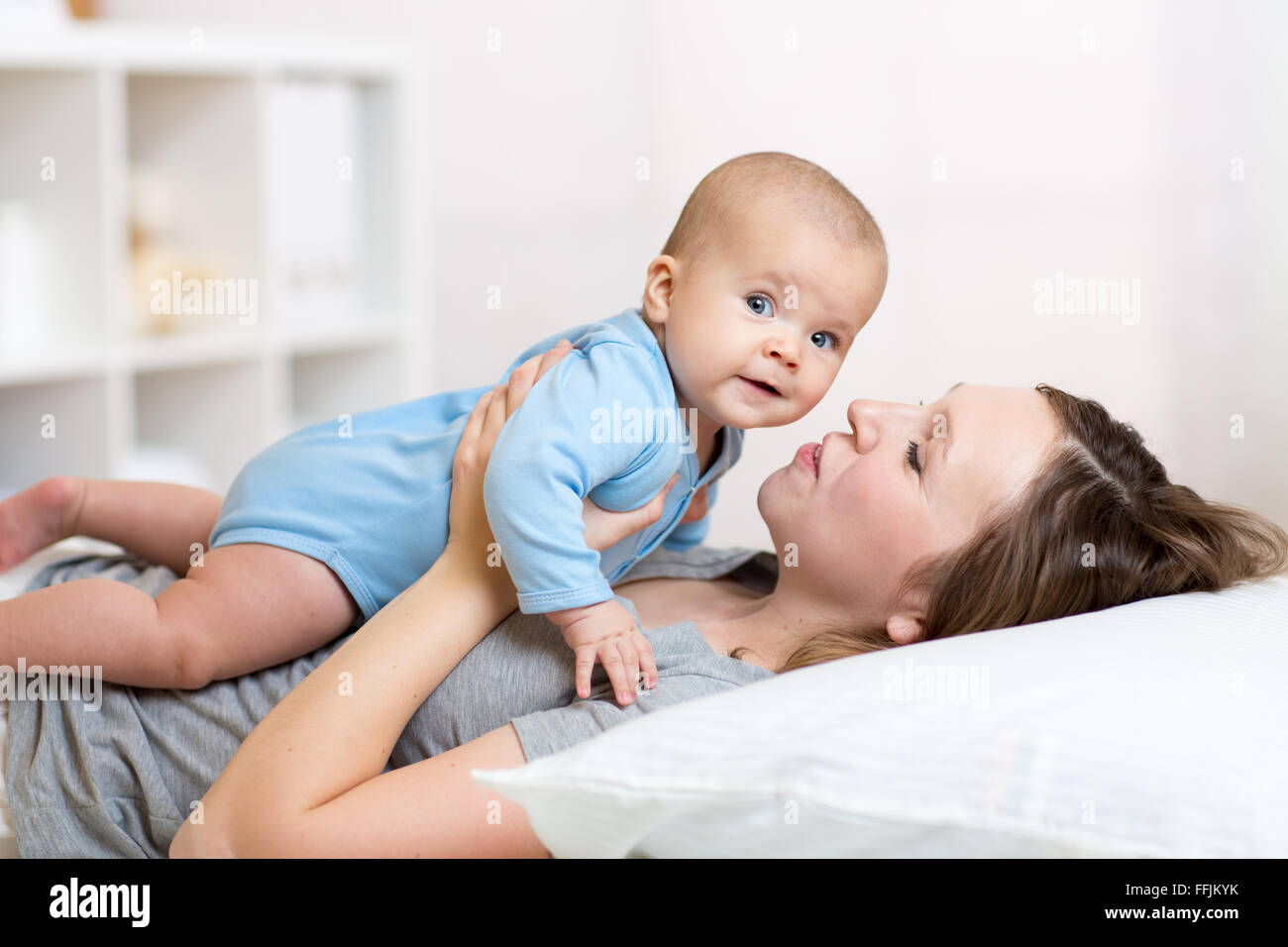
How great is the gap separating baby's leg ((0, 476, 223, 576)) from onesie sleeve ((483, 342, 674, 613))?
0.56 metres

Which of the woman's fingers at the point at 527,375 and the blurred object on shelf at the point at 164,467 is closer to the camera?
the woman's fingers at the point at 527,375

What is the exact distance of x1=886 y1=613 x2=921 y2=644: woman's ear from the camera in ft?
3.65

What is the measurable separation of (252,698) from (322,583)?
0.13 m

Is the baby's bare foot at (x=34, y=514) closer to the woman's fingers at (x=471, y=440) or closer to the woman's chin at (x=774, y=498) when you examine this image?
the woman's fingers at (x=471, y=440)

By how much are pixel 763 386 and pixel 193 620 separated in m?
0.58

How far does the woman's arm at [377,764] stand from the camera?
842 millimetres

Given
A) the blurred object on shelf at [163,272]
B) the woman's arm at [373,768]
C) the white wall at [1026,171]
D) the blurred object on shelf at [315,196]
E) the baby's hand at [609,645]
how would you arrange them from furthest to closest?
the blurred object on shelf at [315,196]
the blurred object on shelf at [163,272]
the white wall at [1026,171]
the baby's hand at [609,645]
the woman's arm at [373,768]

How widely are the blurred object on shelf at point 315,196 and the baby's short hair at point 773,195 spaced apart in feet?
6.31

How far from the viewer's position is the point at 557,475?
97 cm
